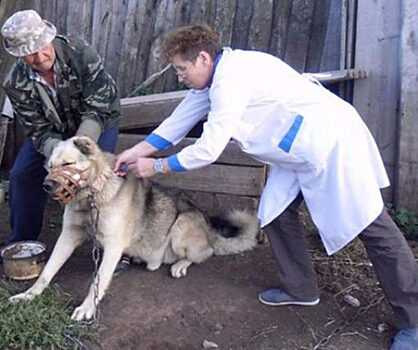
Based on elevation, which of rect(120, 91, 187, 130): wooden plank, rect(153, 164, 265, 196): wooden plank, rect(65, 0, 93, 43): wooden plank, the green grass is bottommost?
the green grass

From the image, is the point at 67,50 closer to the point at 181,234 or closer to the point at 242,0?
the point at 181,234

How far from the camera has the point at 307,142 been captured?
3611 millimetres

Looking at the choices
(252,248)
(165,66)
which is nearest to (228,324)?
(252,248)

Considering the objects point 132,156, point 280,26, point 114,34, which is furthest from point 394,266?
point 114,34

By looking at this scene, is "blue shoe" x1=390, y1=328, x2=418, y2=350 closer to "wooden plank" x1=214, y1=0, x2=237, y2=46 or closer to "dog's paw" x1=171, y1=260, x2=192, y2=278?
"dog's paw" x1=171, y1=260, x2=192, y2=278

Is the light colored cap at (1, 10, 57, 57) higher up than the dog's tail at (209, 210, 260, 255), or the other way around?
the light colored cap at (1, 10, 57, 57)

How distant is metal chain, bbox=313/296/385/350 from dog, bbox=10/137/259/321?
1.09 meters

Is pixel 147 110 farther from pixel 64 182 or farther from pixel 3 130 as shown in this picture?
pixel 3 130

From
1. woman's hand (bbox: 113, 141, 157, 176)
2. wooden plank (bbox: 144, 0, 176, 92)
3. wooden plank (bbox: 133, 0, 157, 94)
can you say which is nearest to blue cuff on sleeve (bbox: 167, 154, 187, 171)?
woman's hand (bbox: 113, 141, 157, 176)

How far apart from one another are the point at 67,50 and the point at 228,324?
6.91ft

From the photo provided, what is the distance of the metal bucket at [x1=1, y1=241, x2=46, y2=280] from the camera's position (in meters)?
4.53

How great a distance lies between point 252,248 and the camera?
5074 millimetres

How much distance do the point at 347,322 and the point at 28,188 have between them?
2450 mm

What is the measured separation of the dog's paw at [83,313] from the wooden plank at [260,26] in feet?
9.83
